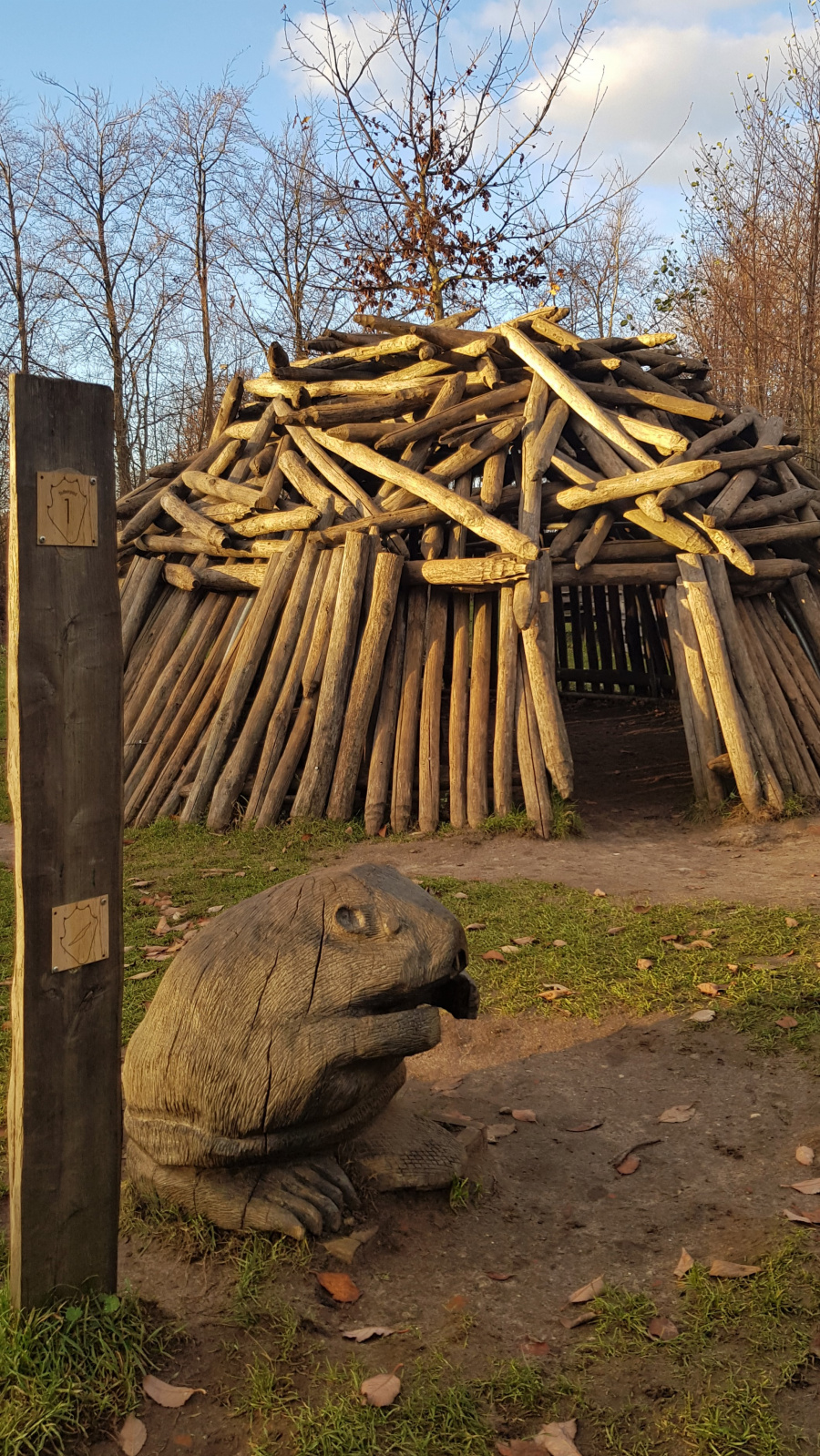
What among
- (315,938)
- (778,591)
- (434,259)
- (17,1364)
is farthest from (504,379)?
(17,1364)

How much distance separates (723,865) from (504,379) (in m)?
5.95

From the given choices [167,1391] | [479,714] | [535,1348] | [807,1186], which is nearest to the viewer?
[167,1391]

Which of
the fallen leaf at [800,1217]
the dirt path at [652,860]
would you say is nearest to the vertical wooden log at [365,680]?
the dirt path at [652,860]

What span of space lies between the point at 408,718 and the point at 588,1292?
6311mm

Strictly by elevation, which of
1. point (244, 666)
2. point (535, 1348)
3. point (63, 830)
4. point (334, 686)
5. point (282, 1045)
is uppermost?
point (244, 666)

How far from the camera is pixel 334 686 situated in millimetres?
9188

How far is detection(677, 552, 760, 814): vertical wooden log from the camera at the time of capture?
8.58 m

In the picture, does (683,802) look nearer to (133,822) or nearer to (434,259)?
(133,822)

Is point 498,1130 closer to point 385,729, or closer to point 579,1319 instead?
point 579,1319

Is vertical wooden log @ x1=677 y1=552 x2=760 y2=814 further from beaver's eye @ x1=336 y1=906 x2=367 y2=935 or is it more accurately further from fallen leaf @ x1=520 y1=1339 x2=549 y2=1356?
fallen leaf @ x1=520 y1=1339 x2=549 y2=1356

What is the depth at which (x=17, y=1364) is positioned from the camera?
2584 millimetres

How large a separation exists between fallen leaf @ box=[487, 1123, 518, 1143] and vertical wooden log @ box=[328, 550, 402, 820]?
192 inches

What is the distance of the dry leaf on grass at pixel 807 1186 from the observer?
11.6 feet

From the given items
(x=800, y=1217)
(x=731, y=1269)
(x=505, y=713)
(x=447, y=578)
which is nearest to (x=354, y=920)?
(x=731, y=1269)
